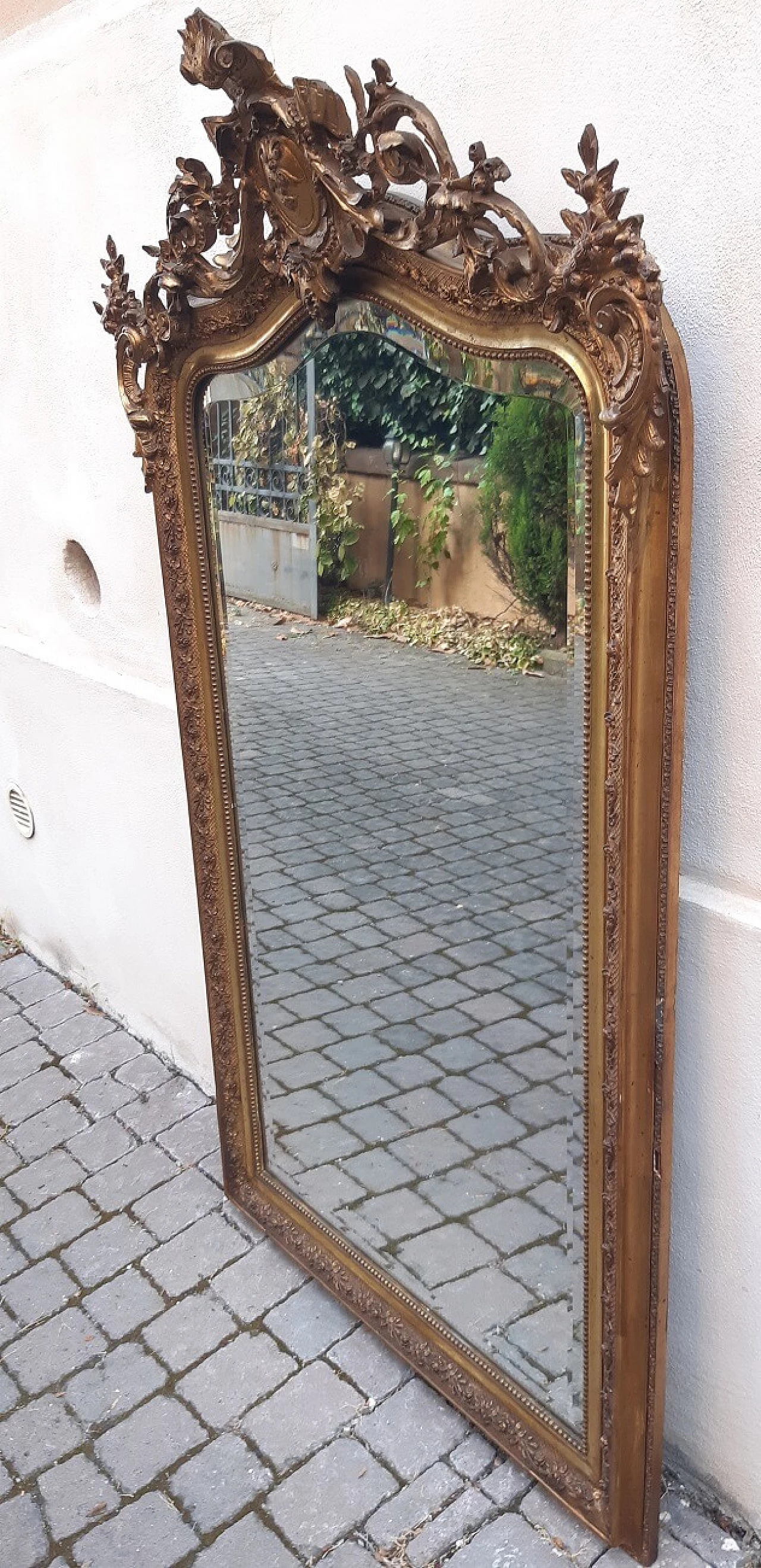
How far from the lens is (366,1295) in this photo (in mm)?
2533

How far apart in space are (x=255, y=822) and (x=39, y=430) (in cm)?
145

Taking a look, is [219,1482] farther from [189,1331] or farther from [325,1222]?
[325,1222]

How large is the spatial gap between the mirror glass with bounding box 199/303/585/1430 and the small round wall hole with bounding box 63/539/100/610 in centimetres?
112

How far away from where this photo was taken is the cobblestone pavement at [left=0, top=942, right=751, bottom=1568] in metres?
2.13

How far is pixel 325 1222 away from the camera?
2.70 meters

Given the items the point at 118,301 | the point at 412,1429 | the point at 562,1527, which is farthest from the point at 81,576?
the point at 562,1527

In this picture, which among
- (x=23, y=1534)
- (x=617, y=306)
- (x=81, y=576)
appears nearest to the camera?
(x=617, y=306)

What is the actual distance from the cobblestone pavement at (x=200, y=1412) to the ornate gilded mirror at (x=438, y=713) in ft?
0.35

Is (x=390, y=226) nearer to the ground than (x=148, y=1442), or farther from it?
farther from it

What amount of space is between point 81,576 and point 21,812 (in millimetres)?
1015

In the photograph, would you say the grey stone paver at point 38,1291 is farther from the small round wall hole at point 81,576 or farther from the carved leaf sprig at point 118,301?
the carved leaf sprig at point 118,301

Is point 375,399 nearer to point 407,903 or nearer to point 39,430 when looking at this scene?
point 407,903

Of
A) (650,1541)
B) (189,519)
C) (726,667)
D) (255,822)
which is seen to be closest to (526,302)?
(726,667)

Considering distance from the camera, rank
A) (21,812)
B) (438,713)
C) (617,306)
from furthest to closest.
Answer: (21,812) < (438,713) < (617,306)
